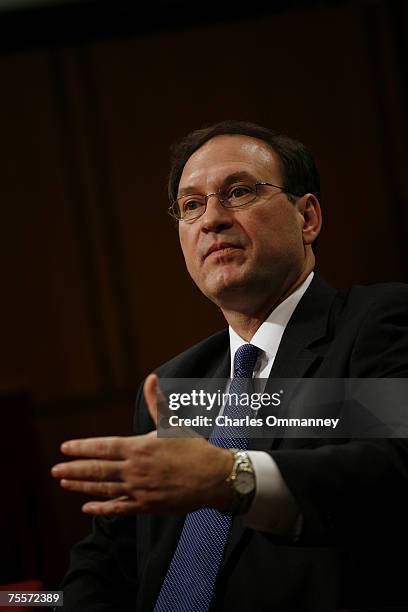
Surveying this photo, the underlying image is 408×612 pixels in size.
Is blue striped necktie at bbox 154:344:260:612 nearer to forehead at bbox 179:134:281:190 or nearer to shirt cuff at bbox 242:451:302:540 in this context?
shirt cuff at bbox 242:451:302:540

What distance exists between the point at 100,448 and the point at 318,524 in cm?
34

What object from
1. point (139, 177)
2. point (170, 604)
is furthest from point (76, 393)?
point (170, 604)

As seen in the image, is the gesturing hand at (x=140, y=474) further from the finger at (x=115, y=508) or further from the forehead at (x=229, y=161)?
the forehead at (x=229, y=161)

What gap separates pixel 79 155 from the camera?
309cm

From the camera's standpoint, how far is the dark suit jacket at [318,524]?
114 centimetres

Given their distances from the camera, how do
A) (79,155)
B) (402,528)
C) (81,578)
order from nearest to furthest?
1. (402,528)
2. (81,578)
3. (79,155)

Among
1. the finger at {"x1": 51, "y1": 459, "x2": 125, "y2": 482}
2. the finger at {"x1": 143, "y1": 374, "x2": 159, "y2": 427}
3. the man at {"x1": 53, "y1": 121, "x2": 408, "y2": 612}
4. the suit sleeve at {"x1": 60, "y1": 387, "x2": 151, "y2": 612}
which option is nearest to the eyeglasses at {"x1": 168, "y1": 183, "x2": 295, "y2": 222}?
the man at {"x1": 53, "y1": 121, "x2": 408, "y2": 612}

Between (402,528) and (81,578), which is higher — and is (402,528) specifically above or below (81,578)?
above

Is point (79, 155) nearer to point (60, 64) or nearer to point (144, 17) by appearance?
point (60, 64)

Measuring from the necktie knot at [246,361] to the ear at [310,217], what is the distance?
28 cm

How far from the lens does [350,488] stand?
1134 mm

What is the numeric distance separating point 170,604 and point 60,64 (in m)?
2.37

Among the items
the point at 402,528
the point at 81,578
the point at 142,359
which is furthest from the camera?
the point at 142,359

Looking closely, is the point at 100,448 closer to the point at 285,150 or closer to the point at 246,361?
the point at 246,361
